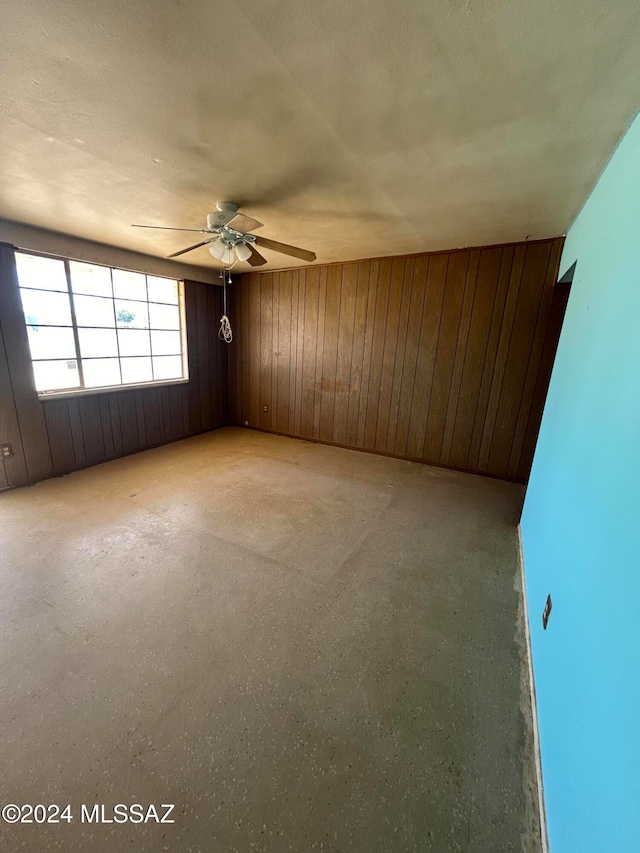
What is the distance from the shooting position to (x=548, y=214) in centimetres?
245

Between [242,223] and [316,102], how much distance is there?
89 centimetres

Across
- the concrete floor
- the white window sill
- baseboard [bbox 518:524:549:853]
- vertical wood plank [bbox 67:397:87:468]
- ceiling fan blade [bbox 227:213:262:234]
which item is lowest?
the concrete floor

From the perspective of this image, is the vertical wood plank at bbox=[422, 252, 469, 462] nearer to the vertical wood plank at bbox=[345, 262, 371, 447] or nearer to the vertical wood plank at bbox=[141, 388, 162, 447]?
the vertical wood plank at bbox=[345, 262, 371, 447]

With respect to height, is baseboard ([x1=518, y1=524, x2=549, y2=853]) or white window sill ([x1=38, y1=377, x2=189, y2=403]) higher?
white window sill ([x1=38, y1=377, x2=189, y2=403])

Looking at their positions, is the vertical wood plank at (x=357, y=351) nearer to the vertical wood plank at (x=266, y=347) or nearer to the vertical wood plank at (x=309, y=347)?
the vertical wood plank at (x=309, y=347)

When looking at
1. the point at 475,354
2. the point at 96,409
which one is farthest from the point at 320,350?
the point at 96,409

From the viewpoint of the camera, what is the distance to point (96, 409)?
373 centimetres

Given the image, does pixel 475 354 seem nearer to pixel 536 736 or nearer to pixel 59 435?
pixel 536 736

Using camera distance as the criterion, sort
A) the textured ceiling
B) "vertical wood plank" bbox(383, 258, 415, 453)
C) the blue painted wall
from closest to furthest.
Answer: the blue painted wall → the textured ceiling → "vertical wood plank" bbox(383, 258, 415, 453)

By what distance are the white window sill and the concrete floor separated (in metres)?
1.13

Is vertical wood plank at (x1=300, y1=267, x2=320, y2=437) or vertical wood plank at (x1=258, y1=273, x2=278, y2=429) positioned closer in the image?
vertical wood plank at (x1=300, y1=267, x2=320, y2=437)

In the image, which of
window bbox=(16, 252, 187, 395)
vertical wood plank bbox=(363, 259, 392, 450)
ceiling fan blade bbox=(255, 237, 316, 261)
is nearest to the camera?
ceiling fan blade bbox=(255, 237, 316, 261)

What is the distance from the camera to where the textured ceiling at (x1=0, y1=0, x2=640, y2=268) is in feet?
3.30

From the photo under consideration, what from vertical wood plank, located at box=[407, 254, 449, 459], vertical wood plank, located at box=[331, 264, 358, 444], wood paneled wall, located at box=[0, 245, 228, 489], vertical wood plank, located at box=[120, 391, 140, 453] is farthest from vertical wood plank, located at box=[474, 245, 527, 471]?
vertical wood plank, located at box=[120, 391, 140, 453]
